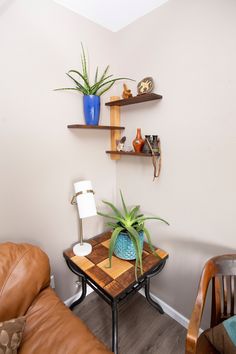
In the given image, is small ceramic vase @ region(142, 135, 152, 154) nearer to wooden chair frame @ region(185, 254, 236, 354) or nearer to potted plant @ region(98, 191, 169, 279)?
potted plant @ region(98, 191, 169, 279)

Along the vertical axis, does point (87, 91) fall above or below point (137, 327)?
above

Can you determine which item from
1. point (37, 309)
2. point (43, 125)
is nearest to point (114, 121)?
point (43, 125)

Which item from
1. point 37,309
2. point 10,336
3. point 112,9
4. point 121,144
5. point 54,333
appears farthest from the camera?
point 121,144

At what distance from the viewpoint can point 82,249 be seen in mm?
1396

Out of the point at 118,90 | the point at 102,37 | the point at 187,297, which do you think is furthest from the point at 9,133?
the point at 187,297

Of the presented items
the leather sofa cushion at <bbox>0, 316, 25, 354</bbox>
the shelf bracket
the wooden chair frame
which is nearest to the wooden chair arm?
the wooden chair frame

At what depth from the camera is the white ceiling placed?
1235 mm

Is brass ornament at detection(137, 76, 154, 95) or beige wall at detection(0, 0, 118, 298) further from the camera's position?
brass ornament at detection(137, 76, 154, 95)

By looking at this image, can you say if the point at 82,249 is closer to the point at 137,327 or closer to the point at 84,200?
the point at 84,200

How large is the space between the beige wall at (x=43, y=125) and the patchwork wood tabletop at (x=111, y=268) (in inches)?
10.2

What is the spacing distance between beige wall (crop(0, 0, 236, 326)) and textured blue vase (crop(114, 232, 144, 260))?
0.34 metres

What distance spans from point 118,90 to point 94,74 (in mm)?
239

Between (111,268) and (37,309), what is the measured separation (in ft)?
1.52

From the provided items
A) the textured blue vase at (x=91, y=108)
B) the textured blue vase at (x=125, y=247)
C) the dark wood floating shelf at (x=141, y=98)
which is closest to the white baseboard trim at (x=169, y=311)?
the textured blue vase at (x=125, y=247)
